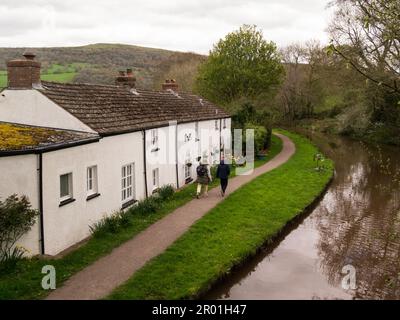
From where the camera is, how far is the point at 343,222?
1958 centimetres

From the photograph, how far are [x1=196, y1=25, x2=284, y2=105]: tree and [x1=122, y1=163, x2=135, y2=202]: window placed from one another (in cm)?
2585

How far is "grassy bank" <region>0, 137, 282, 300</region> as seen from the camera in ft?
34.6

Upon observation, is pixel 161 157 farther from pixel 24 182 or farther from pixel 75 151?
pixel 24 182

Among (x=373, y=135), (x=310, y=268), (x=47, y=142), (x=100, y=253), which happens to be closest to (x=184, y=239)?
(x=100, y=253)

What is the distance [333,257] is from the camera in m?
15.2

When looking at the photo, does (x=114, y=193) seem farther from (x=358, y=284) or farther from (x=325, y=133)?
(x=325, y=133)

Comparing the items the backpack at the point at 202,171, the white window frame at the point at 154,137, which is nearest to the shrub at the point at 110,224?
the white window frame at the point at 154,137

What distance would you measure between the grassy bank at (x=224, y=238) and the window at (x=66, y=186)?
3.83 metres

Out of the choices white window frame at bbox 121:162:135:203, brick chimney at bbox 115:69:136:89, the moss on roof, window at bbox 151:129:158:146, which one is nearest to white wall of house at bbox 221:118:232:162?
brick chimney at bbox 115:69:136:89

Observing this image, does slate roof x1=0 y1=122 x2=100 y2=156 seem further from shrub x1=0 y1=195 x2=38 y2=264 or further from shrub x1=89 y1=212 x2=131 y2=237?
shrub x1=89 y1=212 x2=131 y2=237

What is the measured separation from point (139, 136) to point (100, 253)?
7.17 metres

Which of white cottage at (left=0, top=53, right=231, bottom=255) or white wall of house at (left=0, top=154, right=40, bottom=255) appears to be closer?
white wall of house at (left=0, top=154, right=40, bottom=255)

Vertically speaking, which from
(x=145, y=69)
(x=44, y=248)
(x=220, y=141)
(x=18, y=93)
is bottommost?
(x=44, y=248)

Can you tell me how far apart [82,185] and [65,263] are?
10.6ft
